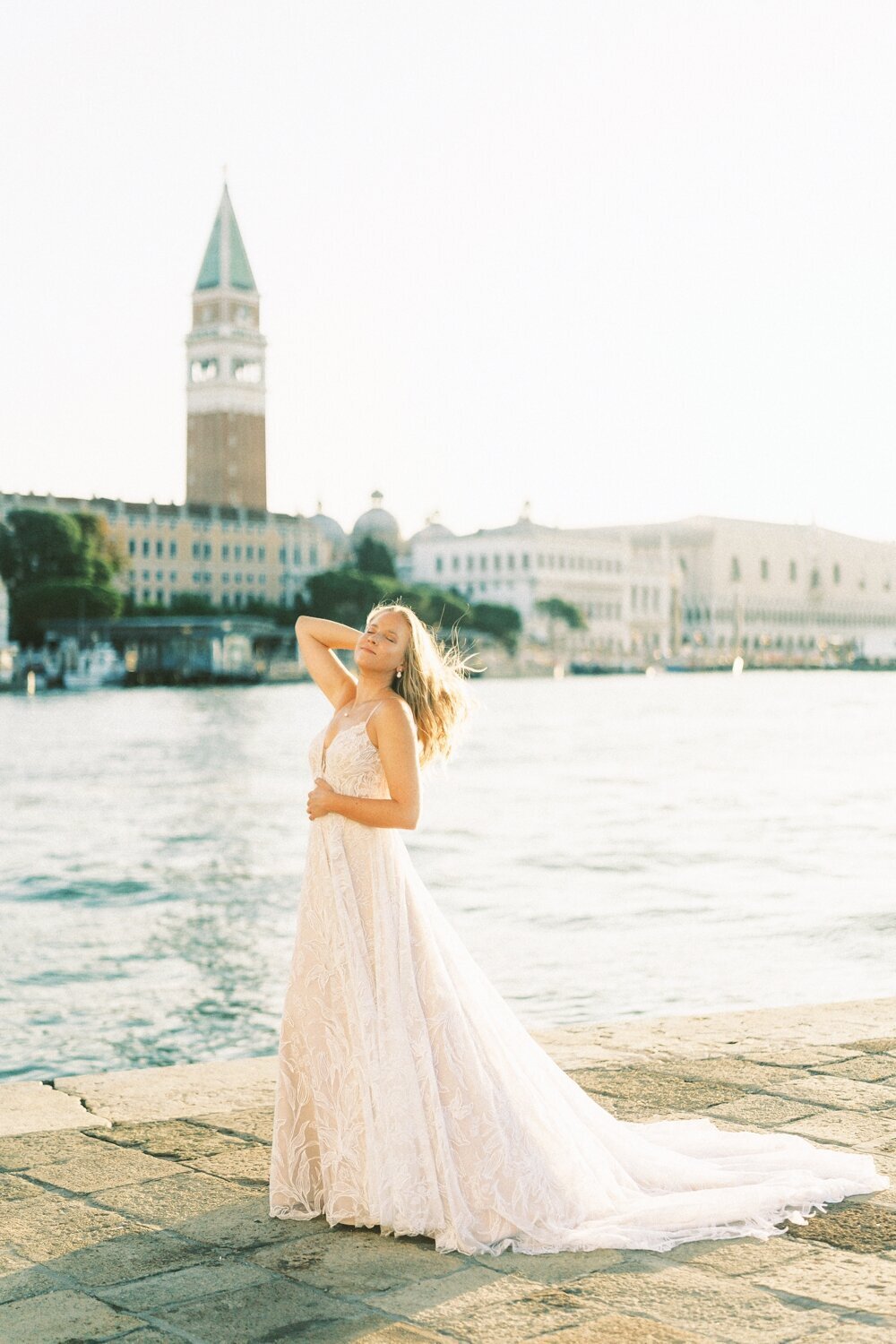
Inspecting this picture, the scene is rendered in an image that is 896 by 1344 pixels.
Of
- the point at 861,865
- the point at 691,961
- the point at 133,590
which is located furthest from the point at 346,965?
the point at 133,590

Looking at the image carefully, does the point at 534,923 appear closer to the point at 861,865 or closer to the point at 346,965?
the point at 861,865

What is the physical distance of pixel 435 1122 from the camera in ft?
9.68

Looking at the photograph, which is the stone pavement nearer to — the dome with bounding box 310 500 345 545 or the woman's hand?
the woman's hand

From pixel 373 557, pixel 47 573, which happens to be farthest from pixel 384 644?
pixel 373 557

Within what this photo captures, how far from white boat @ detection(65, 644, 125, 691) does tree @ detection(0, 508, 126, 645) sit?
133 cm

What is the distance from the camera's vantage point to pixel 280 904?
12336 millimetres

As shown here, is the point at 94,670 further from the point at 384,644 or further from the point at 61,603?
the point at 384,644

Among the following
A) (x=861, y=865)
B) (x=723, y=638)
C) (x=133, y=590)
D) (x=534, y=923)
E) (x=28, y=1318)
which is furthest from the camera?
(x=723, y=638)

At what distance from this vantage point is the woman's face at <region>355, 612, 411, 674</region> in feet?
10.2

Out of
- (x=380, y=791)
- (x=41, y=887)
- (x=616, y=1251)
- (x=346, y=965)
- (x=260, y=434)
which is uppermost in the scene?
(x=260, y=434)

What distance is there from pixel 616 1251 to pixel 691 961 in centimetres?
705

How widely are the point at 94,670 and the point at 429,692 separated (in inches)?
2378

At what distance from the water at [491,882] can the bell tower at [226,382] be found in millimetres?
60987

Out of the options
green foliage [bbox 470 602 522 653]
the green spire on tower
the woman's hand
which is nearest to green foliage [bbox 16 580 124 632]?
green foliage [bbox 470 602 522 653]
